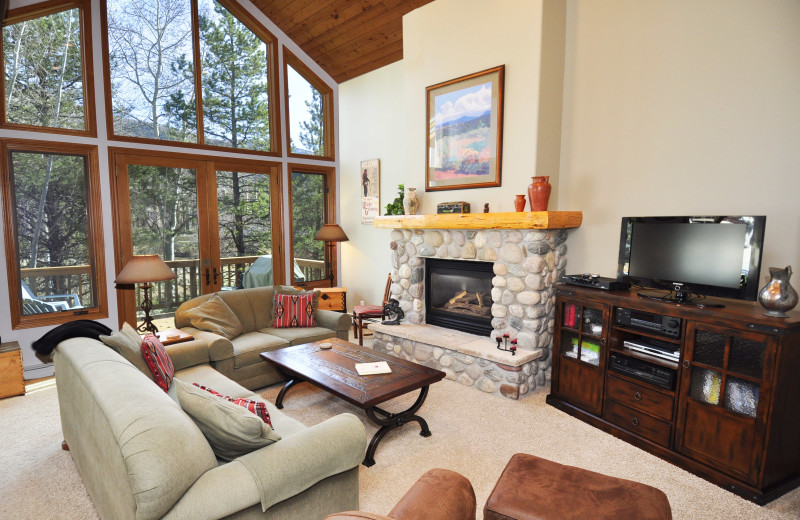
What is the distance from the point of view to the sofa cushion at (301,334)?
409cm

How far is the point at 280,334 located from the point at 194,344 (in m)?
0.89

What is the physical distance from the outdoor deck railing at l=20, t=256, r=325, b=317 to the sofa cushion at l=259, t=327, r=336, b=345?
1.40 meters

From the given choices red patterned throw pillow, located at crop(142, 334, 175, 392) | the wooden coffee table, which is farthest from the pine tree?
red patterned throw pillow, located at crop(142, 334, 175, 392)

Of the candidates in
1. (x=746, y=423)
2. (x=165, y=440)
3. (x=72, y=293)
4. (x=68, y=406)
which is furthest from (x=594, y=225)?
(x=72, y=293)

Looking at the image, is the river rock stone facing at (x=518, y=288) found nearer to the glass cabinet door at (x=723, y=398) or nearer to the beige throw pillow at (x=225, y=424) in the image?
the glass cabinet door at (x=723, y=398)

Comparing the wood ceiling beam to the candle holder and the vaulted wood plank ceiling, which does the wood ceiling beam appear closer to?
the vaulted wood plank ceiling

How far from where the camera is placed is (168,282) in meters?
5.20

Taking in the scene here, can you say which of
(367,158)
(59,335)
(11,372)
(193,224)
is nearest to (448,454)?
(59,335)

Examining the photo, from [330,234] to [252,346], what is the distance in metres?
2.57

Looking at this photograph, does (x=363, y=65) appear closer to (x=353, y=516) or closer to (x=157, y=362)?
(x=157, y=362)

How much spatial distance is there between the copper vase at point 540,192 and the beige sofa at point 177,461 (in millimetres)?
2477

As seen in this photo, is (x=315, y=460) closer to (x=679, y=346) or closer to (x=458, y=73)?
(x=679, y=346)

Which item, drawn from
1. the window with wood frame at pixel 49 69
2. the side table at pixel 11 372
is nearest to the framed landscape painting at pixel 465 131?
the window with wood frame at pixel 49 69

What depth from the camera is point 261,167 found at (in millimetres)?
5883
